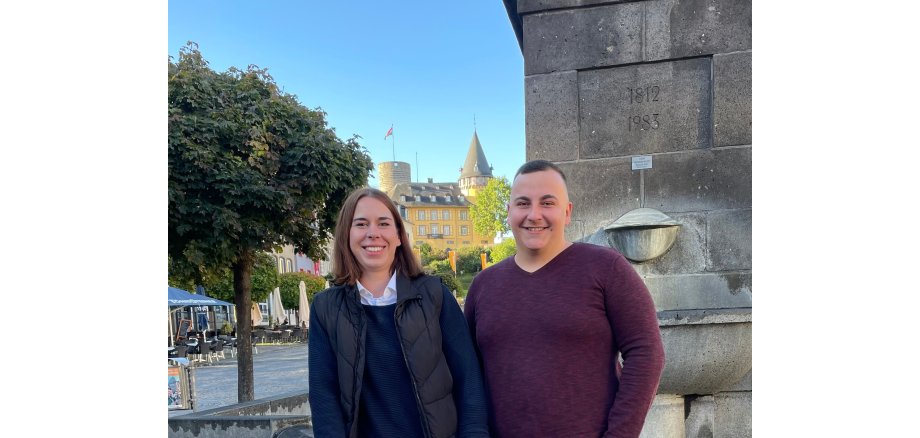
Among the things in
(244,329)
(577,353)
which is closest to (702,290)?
(577,353)

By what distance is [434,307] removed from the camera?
235 centimetres

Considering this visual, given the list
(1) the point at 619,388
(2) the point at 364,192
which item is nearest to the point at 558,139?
(2) the point at 364,192

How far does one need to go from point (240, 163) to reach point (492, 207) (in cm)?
5958

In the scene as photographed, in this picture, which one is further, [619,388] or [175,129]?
[175,129]

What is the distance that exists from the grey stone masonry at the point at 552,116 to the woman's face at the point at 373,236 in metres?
2.03

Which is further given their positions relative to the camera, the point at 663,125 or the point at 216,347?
the point at 216,347

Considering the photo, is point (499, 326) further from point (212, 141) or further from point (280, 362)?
point (280, 362)

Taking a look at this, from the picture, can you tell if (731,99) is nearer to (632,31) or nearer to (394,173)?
(632,31)

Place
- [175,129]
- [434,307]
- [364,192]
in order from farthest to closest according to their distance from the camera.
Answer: [175,129] → [364,192] → [434,307]

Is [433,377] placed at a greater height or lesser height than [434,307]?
lesser

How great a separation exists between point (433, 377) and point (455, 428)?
18 cm

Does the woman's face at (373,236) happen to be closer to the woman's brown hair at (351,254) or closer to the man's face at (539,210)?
the woman's brown hair at (351,254)

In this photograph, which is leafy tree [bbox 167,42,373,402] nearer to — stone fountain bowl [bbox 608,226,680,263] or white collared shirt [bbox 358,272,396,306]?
stone fountain bowl [bbox 608,226,680,263]

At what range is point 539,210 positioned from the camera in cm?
234
